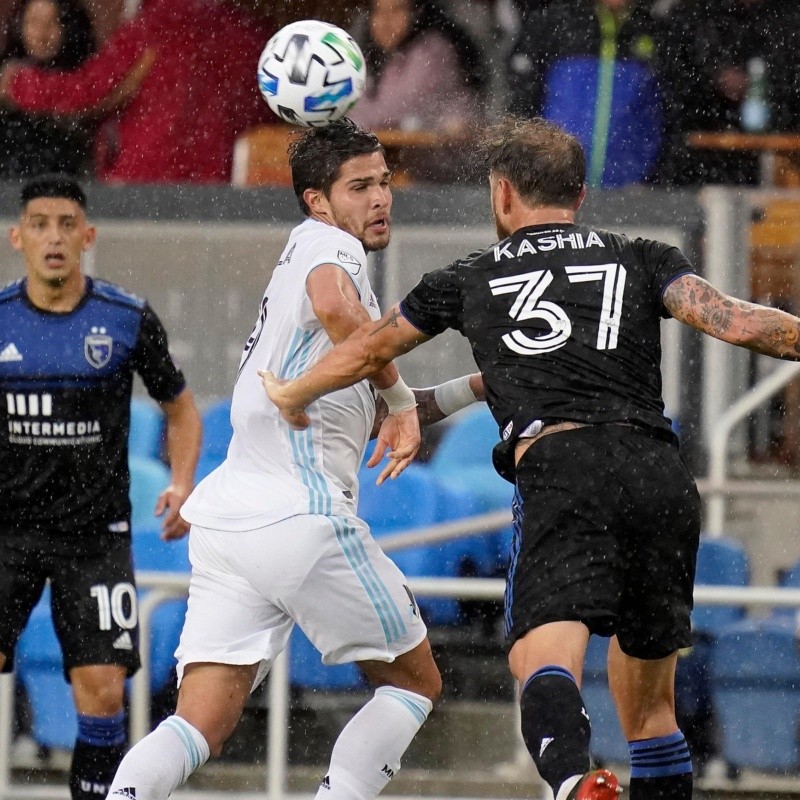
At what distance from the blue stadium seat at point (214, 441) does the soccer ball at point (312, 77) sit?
289 cm

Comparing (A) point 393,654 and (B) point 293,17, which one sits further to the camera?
(B) point 293,17

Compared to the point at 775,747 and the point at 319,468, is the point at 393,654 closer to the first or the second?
the point at 319,468

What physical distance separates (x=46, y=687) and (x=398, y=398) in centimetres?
290

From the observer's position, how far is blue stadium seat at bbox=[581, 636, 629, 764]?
6617mm

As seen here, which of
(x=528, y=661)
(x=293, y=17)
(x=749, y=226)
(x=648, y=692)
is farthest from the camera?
(x=293, y=17)

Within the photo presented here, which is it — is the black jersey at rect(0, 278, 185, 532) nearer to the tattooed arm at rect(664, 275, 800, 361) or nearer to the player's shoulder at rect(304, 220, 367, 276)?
the player's shoulder at rect(304, 220, 367, 276)

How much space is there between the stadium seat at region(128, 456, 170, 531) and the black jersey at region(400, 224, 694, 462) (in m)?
3.74

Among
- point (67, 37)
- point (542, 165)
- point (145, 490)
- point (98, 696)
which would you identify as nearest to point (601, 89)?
point (67, 37)

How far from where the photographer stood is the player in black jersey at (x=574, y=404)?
4266 millimetres

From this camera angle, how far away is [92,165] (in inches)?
378

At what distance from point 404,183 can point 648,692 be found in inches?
192

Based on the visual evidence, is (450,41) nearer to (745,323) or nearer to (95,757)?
(95,757)

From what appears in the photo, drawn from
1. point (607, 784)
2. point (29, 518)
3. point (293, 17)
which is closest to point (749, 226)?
point (293, 17)

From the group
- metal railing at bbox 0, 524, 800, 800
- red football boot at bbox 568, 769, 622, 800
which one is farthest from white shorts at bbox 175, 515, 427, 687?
metal railing at bbox 0, 524, 800, 800
